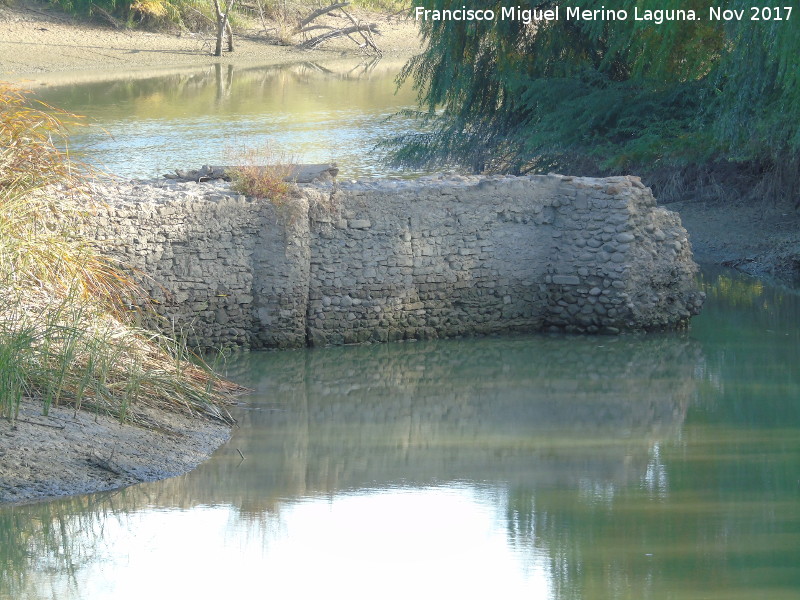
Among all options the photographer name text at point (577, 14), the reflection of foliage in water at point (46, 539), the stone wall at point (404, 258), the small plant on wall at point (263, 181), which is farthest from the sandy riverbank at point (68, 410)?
the small plant on wall at point (263, 181)

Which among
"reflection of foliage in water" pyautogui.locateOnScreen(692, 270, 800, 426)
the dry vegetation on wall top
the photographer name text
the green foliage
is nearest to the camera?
the dry vegetation on wall top

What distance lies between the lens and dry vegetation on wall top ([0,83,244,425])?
809 cm

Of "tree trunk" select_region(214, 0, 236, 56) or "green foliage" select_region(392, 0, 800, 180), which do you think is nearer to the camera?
"green foliage" select_region(392, 0, 800, 180)

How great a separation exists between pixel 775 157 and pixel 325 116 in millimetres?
14159

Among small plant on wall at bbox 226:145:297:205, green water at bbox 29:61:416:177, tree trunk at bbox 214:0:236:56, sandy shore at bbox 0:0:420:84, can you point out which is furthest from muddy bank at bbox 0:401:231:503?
tree trunk at bbox 214:0:236:56

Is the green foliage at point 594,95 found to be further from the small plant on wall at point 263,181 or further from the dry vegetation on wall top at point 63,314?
the dry vegetation on wall top at point 63,314

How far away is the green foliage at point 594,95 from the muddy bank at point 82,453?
8.65 m

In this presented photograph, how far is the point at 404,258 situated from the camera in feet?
36.4

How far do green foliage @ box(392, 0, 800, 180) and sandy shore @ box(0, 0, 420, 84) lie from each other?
17.1 m

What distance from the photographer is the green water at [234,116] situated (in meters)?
21.4

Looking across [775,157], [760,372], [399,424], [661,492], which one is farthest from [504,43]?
[661,492]

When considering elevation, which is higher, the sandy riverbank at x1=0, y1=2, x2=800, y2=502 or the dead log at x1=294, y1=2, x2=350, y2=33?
the dead log at x1=294, y1=2, x2=350, y2=33

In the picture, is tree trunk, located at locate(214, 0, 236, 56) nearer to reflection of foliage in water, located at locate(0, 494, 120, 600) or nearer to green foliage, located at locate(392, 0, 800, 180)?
green foliage, located at locate(392, 0, 800, 180)

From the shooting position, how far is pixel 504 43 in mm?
18641
